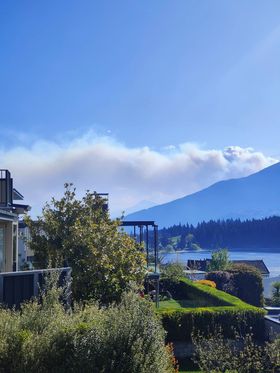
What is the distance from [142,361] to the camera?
6125 mm

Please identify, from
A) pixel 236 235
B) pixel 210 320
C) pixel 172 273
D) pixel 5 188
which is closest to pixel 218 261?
pixel 172 273

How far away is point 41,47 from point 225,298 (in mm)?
9700

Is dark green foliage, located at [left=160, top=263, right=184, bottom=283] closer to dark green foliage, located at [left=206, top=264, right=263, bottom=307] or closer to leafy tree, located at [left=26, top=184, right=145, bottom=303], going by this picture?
dark green foliage, located at [left=206, top=264, right=263, bottom=307]

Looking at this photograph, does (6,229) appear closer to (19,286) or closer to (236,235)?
(19,286)

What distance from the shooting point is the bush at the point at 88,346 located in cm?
608

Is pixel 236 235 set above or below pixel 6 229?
above

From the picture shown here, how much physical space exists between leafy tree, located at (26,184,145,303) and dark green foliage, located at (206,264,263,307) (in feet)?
40.1

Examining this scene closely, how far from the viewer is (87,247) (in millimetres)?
13016

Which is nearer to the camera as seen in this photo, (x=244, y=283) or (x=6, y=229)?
(x=6, y=229)

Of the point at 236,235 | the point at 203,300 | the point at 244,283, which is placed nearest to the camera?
the point at 203,300

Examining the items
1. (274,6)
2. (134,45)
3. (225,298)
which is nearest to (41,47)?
(134,45)

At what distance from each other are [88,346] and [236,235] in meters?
130

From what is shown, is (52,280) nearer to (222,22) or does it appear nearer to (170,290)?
(222,22)

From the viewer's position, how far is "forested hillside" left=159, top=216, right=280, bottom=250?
12781 centimetres
